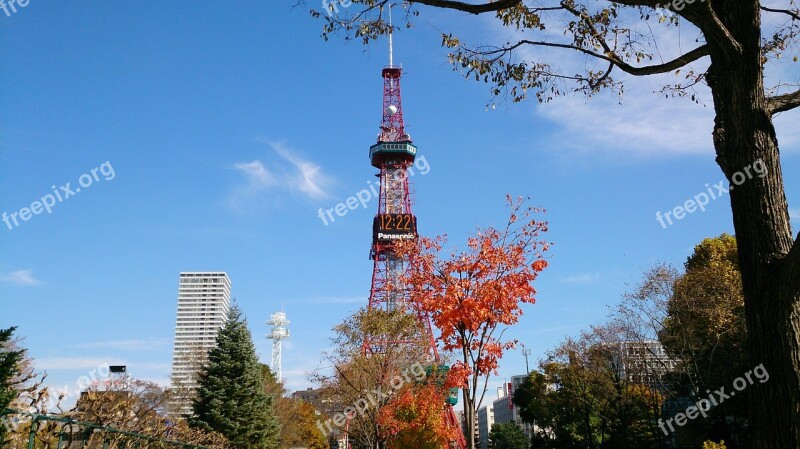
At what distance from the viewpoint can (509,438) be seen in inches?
2511

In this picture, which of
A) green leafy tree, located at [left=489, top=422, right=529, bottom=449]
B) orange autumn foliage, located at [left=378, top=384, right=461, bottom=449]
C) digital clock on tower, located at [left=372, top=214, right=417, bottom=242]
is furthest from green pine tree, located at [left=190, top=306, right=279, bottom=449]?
green leafy tree, located at [left=489, top=422, right=529, bottom=449]

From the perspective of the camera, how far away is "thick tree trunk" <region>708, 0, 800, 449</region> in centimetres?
393

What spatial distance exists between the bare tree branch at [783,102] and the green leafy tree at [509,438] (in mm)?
63228

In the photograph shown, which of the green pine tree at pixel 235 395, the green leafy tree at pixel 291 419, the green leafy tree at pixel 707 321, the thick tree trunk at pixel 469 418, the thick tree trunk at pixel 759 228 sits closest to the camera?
the thick tree trunk at pixel 759 228

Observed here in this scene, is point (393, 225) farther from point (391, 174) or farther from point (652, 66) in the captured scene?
→ point (652, 66)

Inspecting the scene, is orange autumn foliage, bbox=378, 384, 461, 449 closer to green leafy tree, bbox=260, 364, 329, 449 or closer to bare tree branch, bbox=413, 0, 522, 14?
green leafy tree, bbox=260, 364, 329, 449

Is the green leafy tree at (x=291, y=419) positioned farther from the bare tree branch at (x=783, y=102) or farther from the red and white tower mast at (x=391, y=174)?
the bare tree branch at (x=783, y=102)

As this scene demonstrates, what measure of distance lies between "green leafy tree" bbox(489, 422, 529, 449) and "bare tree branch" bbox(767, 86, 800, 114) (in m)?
63.2

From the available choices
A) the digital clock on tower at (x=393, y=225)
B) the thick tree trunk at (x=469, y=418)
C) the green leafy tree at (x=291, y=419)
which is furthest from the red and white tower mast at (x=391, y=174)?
the thick tree trunk at (x=469, y=418)

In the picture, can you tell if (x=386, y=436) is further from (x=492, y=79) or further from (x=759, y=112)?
(x=759, y=112)

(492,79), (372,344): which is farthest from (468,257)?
(372,344)

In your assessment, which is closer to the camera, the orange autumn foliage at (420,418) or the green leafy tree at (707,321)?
the orange autumn foliage at (420,418)

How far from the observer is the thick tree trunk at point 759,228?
393 cm

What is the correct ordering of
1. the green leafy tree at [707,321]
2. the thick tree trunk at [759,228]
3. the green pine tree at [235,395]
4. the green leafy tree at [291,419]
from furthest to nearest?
1. the green leafy tree at [291,419]
2. the green pine tree at [235,395]
3. the green leafy tree at [707,321]
4. the thick tree trunk at [759,228]
